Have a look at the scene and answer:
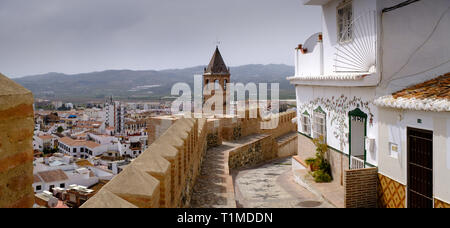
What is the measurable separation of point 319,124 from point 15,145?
29.0 ft

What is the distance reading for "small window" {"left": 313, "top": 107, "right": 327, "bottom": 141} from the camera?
10000 mm

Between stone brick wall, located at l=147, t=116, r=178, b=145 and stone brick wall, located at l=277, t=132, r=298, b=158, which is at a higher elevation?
stone brick wall, located at l=147, t=116, r=178, b=145

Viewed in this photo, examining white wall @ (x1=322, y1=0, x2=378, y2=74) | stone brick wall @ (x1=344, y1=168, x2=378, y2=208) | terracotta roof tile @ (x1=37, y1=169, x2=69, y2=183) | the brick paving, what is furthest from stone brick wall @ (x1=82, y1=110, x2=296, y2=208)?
terracotta roof tile @ (x1=37, y1=169, x2=69, y2=183)

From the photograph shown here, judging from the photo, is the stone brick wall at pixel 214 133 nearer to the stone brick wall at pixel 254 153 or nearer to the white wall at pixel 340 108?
the stone brick wall at pixel 254 153

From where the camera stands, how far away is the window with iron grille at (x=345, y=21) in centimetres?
866

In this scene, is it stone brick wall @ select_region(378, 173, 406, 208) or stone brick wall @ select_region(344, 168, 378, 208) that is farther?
stone brick wall @ select_region(344, 168, 378, 208)

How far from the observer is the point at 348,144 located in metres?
8.71

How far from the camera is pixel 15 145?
2.46 meters

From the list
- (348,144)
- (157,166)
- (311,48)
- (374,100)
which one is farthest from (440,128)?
(311,48)

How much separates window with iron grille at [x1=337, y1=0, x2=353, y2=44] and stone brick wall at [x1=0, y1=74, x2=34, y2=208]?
7514mm

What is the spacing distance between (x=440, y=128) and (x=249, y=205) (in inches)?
169

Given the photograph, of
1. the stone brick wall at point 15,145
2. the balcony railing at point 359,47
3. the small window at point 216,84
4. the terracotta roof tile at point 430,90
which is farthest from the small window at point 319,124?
the small window at point 216,84

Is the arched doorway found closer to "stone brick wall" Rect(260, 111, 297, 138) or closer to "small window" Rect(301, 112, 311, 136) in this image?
"small window" Rect(301, 112, 311, 136)

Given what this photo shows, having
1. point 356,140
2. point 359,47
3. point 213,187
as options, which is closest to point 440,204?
point 356,140
